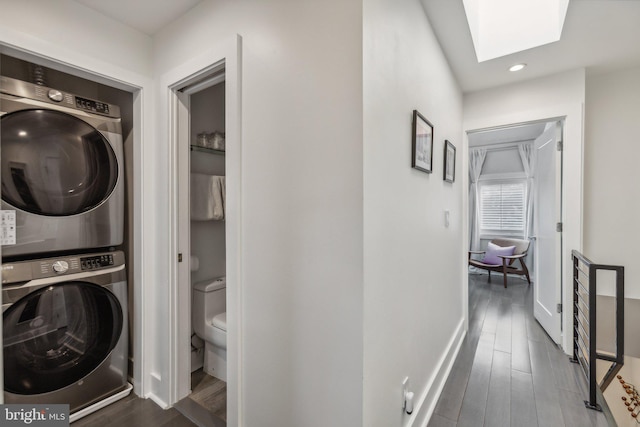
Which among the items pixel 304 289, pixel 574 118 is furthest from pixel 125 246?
pixel 574 118

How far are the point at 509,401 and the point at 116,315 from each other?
2609 mm

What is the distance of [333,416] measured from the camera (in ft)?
3.53

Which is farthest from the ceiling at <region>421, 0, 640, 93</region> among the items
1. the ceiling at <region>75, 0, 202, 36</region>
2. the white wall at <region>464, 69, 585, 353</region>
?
the ceiling at <region>75, 0, 202, 36</region>

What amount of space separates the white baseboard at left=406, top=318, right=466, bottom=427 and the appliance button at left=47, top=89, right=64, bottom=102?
2.57 metres

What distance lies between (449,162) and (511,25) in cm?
113

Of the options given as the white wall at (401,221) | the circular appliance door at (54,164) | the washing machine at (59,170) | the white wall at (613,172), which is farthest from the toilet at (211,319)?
the white wall at (613,172)

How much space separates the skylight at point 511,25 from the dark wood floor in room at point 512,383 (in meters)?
2.46

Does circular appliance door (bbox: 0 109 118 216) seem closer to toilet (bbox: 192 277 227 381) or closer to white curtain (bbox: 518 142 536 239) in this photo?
toilet (bbox: 192 277 227 381)

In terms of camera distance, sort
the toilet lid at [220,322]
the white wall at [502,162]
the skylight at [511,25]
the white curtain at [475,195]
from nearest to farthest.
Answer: the toilet lid at [220,322], the skylight at [511,25], the white wall at [502,162], the white curtain at [475,195]

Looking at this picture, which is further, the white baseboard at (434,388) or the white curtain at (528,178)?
the white curtain at (528,178)

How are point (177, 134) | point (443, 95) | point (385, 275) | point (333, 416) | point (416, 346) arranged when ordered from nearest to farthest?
point (333, 416), point (385, 275), point (416, 346), point (177, 134), point (443, 95)

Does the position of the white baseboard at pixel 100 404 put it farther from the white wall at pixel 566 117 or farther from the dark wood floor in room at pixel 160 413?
the white wall at pixel 566 117

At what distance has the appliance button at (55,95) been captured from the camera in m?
1.55

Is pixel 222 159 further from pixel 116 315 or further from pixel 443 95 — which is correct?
pixel 443 95
